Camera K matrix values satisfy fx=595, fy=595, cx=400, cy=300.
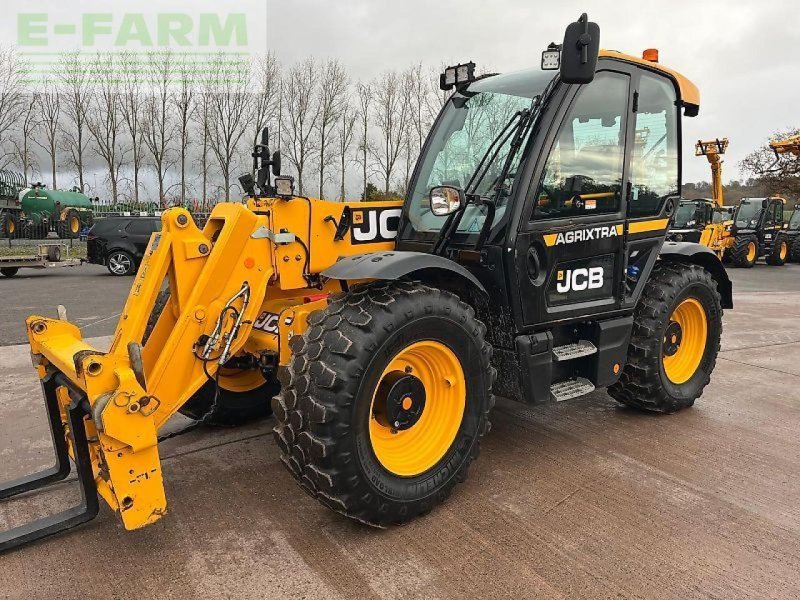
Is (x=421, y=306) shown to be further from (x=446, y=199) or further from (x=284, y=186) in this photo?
(x=284, y=186)

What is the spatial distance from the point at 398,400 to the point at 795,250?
2633 cm

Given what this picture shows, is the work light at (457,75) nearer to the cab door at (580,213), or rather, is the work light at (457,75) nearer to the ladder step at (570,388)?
the cab door at (580,213)

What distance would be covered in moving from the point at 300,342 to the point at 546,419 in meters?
2.43

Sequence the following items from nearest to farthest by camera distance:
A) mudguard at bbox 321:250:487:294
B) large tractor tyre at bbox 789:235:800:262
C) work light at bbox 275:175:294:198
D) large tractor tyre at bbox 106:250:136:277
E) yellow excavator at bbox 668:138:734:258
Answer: mudguard at bbox 321:250:487:294 < work light at bbox 275:175:294:198 < large tractor tyre at bbox 106:250:136:277 < yellow excavator at bbox 668:138:734:258 < large tractor tyre at bbox 789:235:800:262

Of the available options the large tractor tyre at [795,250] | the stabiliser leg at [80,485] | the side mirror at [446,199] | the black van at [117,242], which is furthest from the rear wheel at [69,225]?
→ the large tractor tyre at [795,250]

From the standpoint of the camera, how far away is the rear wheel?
23684 mm

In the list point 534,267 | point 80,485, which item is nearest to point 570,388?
point 534,267

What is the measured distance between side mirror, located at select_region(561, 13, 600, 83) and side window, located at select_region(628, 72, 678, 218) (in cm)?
119

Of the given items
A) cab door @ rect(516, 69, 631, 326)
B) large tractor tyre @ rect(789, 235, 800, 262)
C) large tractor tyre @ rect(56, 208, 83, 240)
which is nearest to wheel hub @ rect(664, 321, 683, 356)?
cab door @ rect(516, 69, 631, 326)

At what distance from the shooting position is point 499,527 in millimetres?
2898

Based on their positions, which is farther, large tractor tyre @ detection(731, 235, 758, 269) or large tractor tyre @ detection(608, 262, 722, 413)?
large tractor tyre @ detection(731, 235, 758, 269)

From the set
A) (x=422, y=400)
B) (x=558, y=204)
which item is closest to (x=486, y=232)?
(x=558, y=204)

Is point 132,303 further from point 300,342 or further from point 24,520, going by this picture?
point 24,520

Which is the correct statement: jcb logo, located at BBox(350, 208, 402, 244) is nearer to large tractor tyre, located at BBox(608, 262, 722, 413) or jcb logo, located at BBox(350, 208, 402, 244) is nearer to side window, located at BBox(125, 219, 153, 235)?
large tractor tyre, located at BBox(608, 262, 722, 413)
